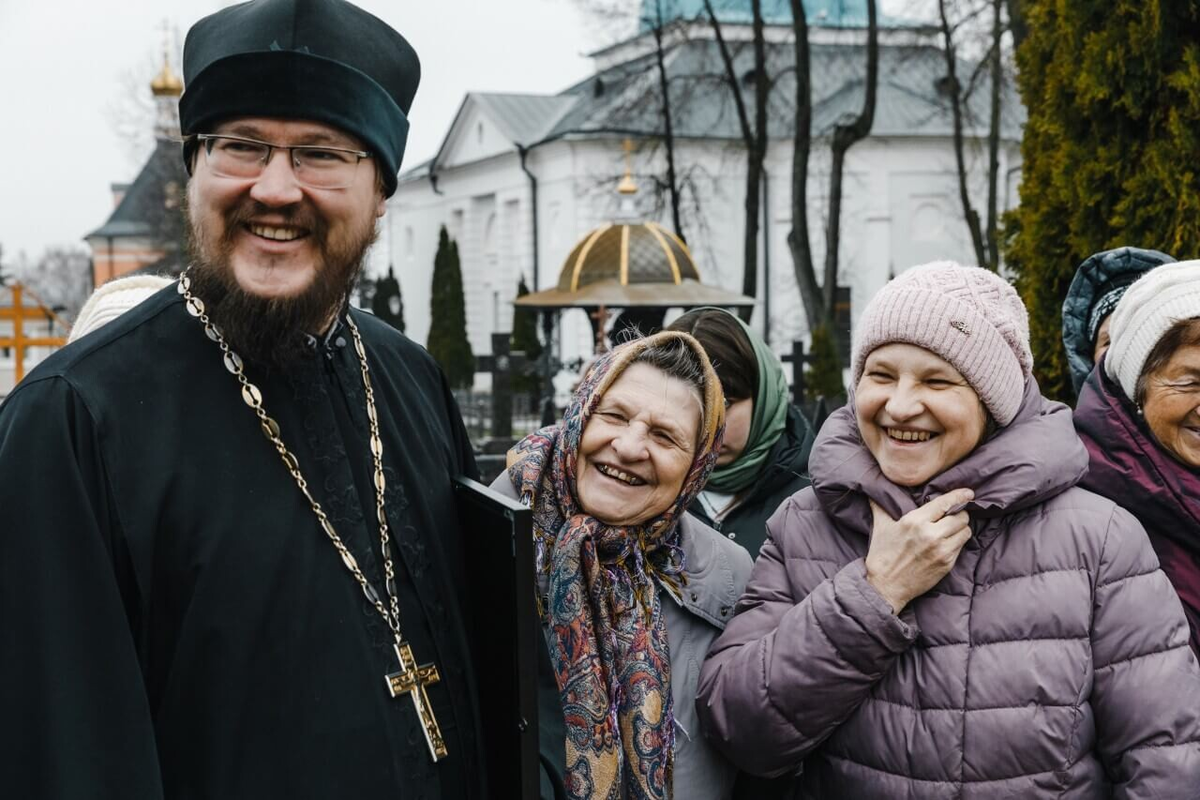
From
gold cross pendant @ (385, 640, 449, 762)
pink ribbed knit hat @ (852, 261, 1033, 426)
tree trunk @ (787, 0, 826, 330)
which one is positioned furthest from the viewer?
tree trunk @ (787, 0, 826, 330)

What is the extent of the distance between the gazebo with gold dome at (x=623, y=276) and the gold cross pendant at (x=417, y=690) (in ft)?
29.6

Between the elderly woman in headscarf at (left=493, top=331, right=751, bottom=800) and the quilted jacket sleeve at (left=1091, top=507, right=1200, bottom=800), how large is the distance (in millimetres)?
777

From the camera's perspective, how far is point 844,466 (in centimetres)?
255

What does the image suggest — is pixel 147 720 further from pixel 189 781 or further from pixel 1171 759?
pixel 1171 759

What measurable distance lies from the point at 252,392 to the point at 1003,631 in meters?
1.39

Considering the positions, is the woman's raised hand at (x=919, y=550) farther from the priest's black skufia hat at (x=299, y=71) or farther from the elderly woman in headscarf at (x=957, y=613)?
the priest's black skufia hat at (x=299, y=71)

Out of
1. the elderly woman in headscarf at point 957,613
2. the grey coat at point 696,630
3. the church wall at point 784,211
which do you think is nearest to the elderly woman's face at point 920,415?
the elderly woman in headscarf at point 957,613

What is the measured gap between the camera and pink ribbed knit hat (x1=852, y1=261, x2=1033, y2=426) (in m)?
2.47

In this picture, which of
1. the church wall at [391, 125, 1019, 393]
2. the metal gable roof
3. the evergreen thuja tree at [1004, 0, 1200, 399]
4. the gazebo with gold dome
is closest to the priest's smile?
the evergreen thuja tree at [1004, 0, 1200, 399]

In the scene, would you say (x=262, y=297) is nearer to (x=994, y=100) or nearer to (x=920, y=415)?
(x=920, y=415)

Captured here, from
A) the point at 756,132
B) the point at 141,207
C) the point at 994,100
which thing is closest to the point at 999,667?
the point at 756,132

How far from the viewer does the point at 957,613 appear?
7.86 feet

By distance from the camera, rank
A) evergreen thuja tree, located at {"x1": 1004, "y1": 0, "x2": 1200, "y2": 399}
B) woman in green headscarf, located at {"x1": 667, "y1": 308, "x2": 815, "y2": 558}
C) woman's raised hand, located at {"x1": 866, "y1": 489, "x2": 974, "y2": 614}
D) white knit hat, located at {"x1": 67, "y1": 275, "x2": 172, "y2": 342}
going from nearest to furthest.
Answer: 1. woman's raised hand, located at {"x1": 866, "y1": 489, "x2": 974, "y2": 614}
2. white knit hat, located at {"x1": 67, "y1": 275, "x2": 172, "y2": 342}
3. woman in green headscarf, located at {"x1": 667, "y1": 308, "x2": 815, "y2": 558}
4. evergreen thuja tree, located at {"x1": 1004, "y1": 0, "x2": 1200, "y2": 399}

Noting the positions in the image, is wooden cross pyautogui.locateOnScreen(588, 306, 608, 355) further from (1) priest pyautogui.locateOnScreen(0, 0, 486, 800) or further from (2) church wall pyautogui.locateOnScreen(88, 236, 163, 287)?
(2) church wall pyautogui.locateOnScreen(88, 236, 163, 287)
